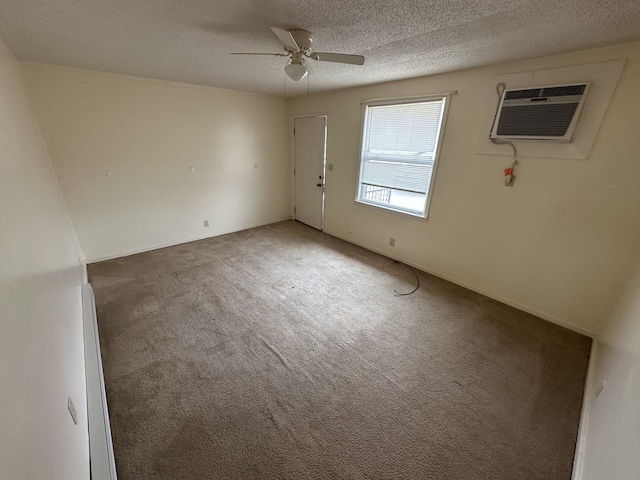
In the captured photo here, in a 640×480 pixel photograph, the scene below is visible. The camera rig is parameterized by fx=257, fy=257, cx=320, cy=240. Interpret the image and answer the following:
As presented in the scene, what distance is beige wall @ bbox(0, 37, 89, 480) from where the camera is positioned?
73cm

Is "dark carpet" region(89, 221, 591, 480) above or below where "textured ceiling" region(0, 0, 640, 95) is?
below

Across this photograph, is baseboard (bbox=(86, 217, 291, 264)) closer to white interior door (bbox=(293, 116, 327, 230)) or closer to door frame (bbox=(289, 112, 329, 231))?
door frame (bbox=(289, 112, 329, 231))

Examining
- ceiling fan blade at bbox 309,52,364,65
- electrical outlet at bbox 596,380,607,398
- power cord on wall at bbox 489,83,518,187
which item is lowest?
electrical outlet at bbox 596,380,607,398

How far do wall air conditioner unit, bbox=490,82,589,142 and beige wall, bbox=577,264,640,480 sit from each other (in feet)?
4.20

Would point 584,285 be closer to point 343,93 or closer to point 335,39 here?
point 335,39

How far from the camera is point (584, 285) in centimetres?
234

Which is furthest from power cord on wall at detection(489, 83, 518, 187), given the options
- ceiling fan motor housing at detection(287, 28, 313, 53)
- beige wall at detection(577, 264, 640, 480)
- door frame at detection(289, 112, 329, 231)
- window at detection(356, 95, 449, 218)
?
door frame at detection(289, 112, 329, 231)

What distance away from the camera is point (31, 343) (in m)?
0.97

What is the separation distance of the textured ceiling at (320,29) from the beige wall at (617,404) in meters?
1.82

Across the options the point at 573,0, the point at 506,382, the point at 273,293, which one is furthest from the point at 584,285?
the point at 273,293

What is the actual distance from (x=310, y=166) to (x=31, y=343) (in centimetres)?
433

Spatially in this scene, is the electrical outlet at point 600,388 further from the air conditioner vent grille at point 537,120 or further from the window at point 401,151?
the window at point 401,151

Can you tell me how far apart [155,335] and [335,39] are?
9.53ft

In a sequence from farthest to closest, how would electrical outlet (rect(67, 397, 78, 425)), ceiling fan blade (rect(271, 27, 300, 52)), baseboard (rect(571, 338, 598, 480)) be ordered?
1. ceiling fan blade (rect(271, 27, 300, 52))
2. baseboard (rect(571, 338, 598, 480))
3. electrical outlet (rect(67, 397, 78, 425))
